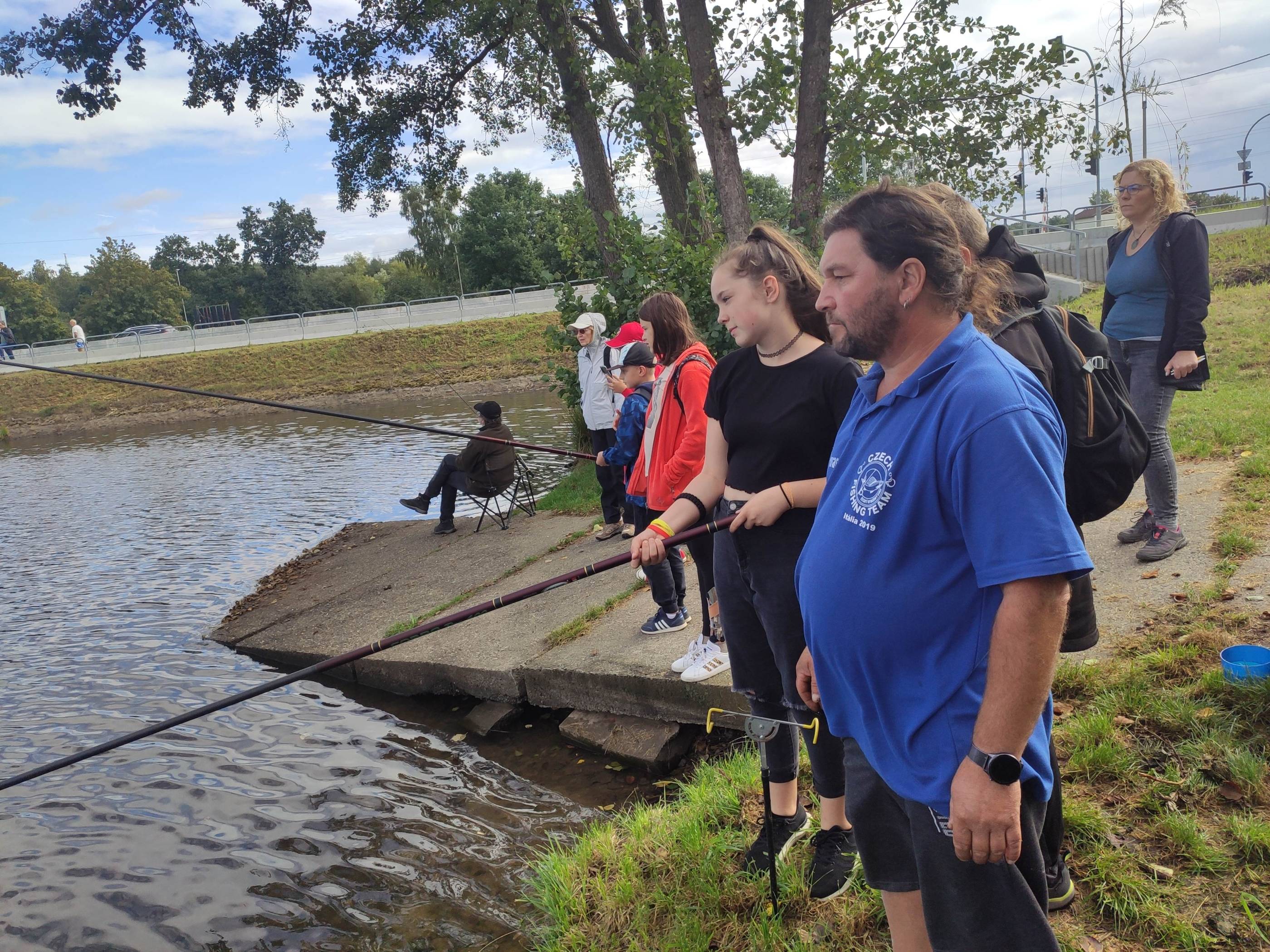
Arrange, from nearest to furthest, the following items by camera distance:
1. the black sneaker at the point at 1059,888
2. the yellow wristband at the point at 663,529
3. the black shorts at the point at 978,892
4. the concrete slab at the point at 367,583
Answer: the black shorts at the point at 978,892
the black sneaker at the point at 1059,888
the yellow wristband at the point at 663,529
the concrete slab at the point at 367,583

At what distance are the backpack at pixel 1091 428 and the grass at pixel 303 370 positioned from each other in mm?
30086

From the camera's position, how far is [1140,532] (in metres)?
4.91

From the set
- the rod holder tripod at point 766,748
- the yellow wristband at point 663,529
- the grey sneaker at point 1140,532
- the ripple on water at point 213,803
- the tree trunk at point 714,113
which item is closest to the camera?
the rod holder tripod at point 766,748

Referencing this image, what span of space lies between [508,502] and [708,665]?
738 centimetres

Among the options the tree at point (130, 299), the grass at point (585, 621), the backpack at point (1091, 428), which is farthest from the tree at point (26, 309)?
the backpack at point (1091, 428)

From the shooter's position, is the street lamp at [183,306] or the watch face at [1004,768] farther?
the street lamp at [183,306]

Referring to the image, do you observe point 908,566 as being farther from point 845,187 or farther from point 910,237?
point 845,187

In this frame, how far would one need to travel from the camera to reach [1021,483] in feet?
4.62

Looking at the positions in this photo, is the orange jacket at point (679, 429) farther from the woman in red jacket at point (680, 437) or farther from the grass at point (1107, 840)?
the grass at point (1107, 840)

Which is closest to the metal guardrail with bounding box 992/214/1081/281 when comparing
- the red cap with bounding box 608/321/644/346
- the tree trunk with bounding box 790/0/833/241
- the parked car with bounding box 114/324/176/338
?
the tree trunk with bounding box 790/0/833/241

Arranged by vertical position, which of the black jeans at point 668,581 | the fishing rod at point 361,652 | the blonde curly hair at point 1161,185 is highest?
the blonde curly hair at point 1161,185

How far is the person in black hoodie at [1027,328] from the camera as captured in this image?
7.41ft

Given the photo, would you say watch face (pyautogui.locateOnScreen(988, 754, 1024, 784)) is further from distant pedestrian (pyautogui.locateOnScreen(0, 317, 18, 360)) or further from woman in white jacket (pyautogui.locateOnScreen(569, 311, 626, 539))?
distant pedestrian (pyautogui.locateOnScreen(0, 317, 18, 360))

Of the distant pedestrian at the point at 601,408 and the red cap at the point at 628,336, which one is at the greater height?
the red cap at the point at 628,336
